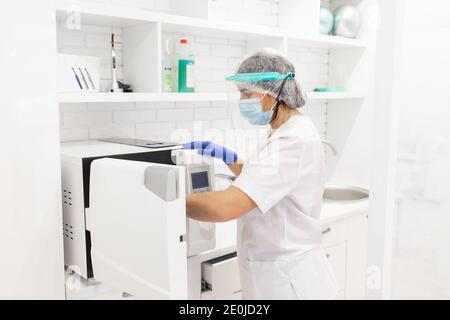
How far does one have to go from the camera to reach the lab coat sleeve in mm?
1582

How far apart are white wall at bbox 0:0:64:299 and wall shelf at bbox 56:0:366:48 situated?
1.73 feet

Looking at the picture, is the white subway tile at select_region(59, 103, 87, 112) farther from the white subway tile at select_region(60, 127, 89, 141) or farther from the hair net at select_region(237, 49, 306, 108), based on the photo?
the hair net at select_region(237, 49, 306, 108)

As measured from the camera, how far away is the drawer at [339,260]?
2.69 meters

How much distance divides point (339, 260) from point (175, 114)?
1.33 m

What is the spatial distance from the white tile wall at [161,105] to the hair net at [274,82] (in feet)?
0.91

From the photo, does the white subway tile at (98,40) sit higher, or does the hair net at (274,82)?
the white subway tile at (98,40)

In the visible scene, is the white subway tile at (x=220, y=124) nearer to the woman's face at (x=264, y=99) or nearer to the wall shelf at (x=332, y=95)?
the wall shelf at (x=332, y=95)

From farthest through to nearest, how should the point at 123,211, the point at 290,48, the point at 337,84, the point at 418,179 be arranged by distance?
the point at 337,84, the point at 290,48, the point at 418,179, the point at 123,211

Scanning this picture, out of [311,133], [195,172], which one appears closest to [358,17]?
[311,133]

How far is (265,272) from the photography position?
1.77 m

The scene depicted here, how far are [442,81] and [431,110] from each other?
117 millimetres

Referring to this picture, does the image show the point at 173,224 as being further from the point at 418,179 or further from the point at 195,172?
the point at 418,179

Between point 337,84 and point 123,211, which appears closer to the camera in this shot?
point 123,211

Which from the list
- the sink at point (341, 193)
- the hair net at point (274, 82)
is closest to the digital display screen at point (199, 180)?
the hair net at point (274, 82)
